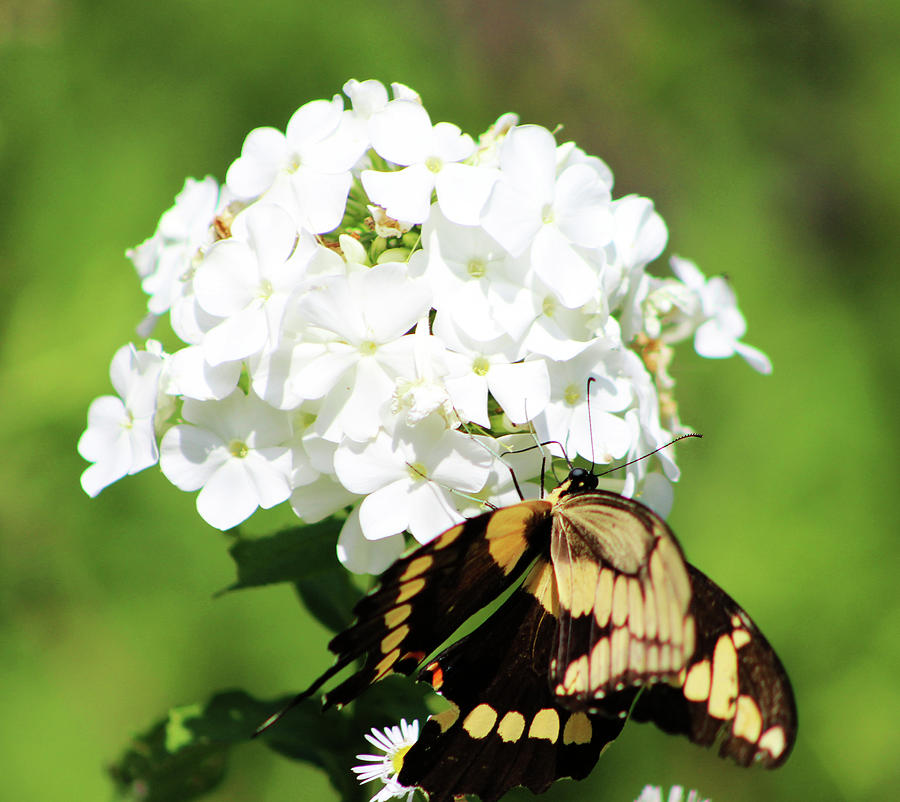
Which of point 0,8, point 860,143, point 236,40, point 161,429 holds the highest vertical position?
point 0,8

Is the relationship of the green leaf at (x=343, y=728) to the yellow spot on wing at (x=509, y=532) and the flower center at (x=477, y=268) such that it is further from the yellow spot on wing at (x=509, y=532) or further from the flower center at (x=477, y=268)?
the flower center at (x=477, y=268)

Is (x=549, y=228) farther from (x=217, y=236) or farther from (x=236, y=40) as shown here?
(x=236, y=40)

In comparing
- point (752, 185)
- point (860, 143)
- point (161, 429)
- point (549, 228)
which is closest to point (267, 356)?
point (161, 429)

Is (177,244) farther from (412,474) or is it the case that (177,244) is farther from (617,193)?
(617,193)

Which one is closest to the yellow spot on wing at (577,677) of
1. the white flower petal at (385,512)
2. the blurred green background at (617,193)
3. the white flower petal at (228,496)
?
the white flower petal at (385,512)

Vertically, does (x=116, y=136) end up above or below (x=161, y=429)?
above

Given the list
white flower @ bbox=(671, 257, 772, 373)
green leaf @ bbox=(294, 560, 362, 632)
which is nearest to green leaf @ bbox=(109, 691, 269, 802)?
green leaf @ bbox=(294, 560, 362, 632)

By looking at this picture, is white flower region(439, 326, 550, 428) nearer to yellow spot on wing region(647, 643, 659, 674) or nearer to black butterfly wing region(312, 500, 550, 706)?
black butterfly wing region(312, 500, 550, 706)
